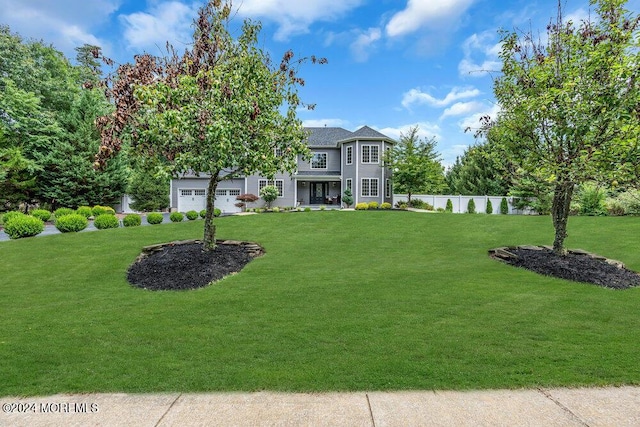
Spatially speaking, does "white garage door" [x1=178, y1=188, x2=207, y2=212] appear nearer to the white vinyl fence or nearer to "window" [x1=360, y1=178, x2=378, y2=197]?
"window" [x1=360, y1=178, x2=378, y2=197]

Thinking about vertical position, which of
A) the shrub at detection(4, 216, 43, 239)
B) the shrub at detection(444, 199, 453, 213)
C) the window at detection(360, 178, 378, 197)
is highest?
the window at detection(360, 178, 378, 197)

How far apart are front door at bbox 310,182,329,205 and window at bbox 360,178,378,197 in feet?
13.8

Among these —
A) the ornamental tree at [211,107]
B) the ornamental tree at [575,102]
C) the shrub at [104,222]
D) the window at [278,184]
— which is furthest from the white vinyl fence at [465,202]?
the shrub at [104,222]

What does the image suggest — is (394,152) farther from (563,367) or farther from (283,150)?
(563,367)

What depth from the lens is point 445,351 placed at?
4066 millimetres

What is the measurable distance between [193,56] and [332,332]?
818 centimetres

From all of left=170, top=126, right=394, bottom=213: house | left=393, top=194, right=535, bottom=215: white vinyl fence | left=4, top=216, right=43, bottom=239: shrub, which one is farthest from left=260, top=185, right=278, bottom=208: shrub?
left=4, top=216, right=43, bottom=239: shrub

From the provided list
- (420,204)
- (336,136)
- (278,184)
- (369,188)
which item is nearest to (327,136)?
(336,136)

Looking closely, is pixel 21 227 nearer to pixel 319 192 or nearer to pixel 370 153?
pixel 319 192

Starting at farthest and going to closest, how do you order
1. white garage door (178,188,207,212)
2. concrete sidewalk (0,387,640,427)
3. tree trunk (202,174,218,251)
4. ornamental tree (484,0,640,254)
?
white garage door (178,188,207,212)
tree trunk (202,174,218,251)
ornamental tree (484,0,640,254)
concrete sidewalk (0,387,640,427)

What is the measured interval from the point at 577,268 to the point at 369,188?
19112 mm

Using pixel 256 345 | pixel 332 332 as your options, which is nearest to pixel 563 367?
pixel 332 332

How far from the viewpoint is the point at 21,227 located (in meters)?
11.6

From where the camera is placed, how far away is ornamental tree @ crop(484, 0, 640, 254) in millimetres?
7141
